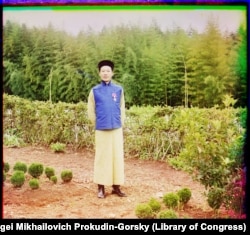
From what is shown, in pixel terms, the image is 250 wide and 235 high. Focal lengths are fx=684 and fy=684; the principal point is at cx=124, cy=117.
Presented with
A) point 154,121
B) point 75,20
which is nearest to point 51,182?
point 154,121

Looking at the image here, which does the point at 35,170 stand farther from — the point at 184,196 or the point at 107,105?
the point at 184,196

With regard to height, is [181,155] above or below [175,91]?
below

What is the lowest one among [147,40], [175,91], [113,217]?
[113,217]

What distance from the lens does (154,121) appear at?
209 inches

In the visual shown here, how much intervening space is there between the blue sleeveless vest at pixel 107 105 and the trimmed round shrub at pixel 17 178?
68cm

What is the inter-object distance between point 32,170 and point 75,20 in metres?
1.18

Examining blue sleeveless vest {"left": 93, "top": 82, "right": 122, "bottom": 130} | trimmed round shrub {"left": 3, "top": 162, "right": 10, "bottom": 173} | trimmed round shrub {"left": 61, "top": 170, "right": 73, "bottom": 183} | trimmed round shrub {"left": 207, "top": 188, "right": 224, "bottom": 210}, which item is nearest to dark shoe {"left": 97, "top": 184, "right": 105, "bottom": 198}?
trimmed round shrub {"left": 61, "top": 170, "right": 73, "bottom": 183}

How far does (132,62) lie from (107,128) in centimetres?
54

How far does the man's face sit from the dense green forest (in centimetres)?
5

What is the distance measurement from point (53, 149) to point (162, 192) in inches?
35.5

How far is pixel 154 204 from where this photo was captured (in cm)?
507

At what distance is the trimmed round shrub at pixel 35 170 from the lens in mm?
5160

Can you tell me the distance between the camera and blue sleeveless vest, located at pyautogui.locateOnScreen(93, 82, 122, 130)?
5121 mm

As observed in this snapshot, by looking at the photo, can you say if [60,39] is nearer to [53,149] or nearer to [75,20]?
[75,20]
